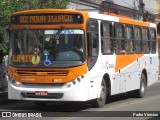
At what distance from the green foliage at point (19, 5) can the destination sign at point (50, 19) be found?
314 cm

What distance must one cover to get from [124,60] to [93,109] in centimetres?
320

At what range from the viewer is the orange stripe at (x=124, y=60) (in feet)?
58.2

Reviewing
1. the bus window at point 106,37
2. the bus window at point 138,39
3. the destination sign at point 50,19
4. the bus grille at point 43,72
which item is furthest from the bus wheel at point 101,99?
the bus window at point 138,39

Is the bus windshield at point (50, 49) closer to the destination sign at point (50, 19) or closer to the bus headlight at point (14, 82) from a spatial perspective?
the destination sign at point (50, 19)

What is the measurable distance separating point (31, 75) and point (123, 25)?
496cm

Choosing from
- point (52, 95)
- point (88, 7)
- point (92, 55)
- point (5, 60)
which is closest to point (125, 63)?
point (92, 55)

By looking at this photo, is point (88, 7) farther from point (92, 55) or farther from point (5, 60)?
point (92, 55)

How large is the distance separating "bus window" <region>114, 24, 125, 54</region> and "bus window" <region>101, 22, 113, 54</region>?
0.55m

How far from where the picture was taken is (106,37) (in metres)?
16.7

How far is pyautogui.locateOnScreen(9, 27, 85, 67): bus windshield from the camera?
14.8m

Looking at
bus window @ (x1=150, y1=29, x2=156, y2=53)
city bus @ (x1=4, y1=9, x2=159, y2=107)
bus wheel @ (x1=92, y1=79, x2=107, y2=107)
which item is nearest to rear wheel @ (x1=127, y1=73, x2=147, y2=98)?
bus window @ (x1=150, y1=29, x2=156, y2=53)

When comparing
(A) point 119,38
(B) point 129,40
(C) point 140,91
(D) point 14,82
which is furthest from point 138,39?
(D) point 14,82

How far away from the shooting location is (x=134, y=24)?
19734mm

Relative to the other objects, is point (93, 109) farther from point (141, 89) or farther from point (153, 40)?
point (153, 40)
